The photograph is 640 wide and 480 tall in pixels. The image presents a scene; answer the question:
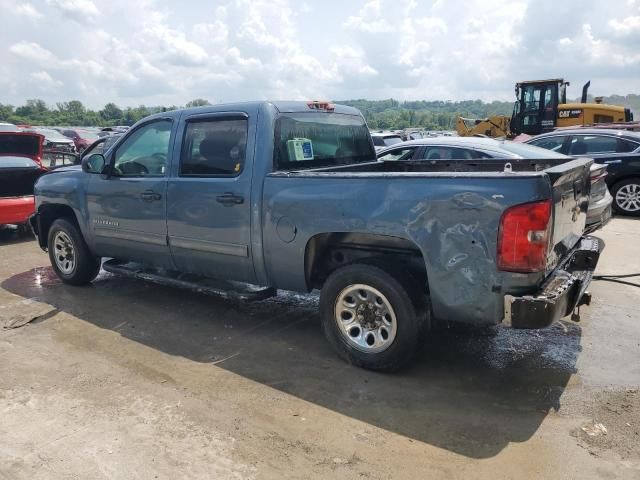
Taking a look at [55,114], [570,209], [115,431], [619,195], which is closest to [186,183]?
[115,431]

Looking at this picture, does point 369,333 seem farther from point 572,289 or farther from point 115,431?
point 115,431

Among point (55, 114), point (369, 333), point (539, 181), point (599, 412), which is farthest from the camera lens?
point (55, 114)

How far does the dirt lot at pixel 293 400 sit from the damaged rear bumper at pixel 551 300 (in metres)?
0.61

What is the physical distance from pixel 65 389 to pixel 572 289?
354 cm

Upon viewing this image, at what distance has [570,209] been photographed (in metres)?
3.77

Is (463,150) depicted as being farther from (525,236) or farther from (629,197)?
(525,236)

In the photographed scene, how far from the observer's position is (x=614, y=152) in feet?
34.0

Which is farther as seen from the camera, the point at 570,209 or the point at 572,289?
the point at 570,209

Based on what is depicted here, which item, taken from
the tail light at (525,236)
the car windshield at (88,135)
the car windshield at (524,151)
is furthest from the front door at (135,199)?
the car windshield at (88,135)

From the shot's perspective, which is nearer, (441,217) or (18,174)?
(441,217)

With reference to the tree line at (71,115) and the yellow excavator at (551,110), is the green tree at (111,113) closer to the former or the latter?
the tree line at (71,115)

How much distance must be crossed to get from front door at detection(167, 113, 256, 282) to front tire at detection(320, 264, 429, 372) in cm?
85

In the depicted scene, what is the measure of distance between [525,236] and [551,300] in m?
0.42

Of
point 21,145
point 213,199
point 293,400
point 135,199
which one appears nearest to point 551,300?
point 293,400
